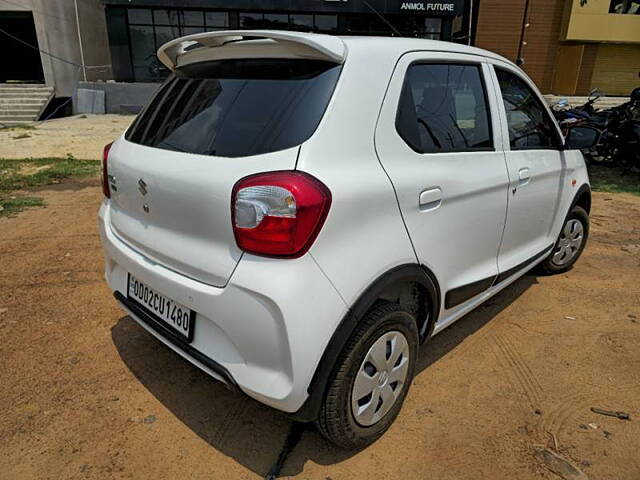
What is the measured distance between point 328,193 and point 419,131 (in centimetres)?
72

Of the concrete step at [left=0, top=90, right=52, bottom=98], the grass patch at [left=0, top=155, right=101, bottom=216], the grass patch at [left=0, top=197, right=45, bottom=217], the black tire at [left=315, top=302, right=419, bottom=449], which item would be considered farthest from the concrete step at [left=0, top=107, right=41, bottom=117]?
the black tire at [left=315, top=302, right=419, bottom=449]

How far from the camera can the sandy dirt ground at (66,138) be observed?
9711 mm

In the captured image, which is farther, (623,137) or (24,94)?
(24,94)

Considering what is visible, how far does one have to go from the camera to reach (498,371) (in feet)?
Result: 8.87

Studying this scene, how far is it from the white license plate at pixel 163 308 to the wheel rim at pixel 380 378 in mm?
738

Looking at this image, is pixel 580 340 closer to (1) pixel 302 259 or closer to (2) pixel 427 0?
(1) pixel 302 259

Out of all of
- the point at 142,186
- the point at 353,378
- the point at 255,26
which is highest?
the point at 255,26

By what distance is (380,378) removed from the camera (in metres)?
2.05

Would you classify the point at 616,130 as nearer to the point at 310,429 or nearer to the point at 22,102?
the point at 310,429

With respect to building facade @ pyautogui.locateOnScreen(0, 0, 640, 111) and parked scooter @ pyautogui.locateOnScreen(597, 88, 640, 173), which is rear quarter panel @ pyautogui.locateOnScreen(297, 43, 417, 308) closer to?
parked scooter @ pyautogui.locateOnScreen(597, 88, 640, 173)

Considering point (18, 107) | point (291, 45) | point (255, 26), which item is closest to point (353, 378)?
point (291, 45)

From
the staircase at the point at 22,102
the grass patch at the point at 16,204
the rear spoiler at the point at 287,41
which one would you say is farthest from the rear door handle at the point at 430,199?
the staircase at the point at 22,102

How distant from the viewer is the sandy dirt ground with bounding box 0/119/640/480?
6.66 ft

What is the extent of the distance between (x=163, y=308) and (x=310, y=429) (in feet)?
2.97
